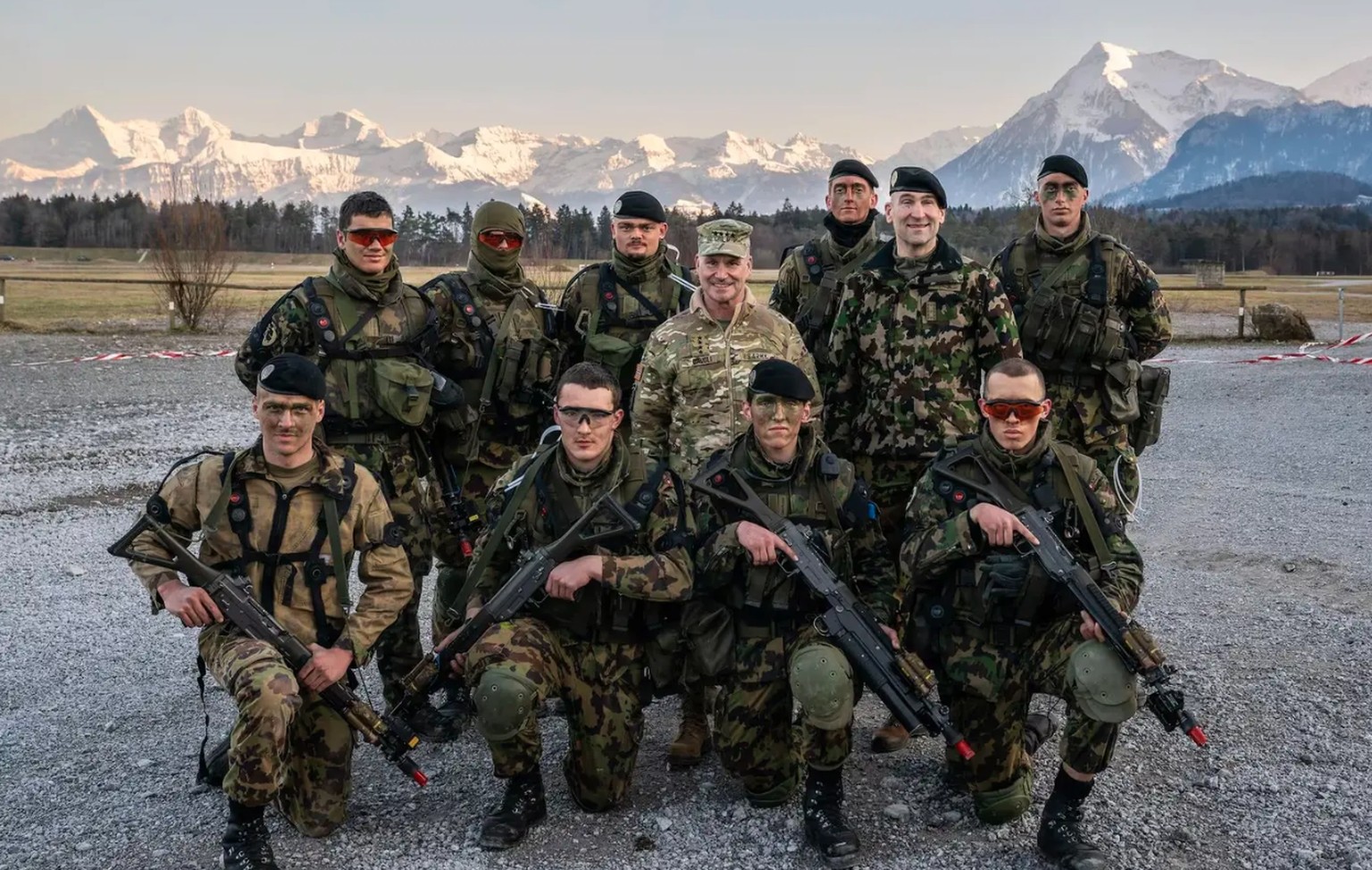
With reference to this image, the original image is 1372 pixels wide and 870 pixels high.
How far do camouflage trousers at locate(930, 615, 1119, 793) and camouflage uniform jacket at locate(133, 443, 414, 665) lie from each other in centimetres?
234

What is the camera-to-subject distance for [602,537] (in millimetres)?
4656

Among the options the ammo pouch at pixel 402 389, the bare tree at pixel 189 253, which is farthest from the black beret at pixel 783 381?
the bare tree at pixel 189 253

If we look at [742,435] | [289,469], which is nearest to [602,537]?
[742,435]

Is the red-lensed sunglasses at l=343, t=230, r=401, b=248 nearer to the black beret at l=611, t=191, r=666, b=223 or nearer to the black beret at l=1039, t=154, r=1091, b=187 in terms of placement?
the black beret at l=611, t=191, r=666, b=223

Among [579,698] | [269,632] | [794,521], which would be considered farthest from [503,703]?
[794,521]

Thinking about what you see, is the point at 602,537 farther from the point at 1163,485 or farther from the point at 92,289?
the point at 92,289

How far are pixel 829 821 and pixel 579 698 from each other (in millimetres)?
1144

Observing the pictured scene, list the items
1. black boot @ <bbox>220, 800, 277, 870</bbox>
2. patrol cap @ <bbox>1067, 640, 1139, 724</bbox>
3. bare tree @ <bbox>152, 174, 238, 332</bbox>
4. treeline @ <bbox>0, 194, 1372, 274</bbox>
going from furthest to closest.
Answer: treeline @ <bbox>0, 194, 1372, 274</bbox>
bare tree @ <bbox>152, 174, 238, 332</bbox>
patrol cap @ <bbox>1067, 640, 1139, 724</bbox>
black boot @ <bbox>220, 800, 277, 870</bbox>

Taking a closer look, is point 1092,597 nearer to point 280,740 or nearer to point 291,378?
point 280,740

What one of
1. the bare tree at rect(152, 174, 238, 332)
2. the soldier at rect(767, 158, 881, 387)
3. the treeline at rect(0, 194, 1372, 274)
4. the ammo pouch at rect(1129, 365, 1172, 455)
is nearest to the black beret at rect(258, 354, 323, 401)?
the soldier at rect(767, 158, 881, 387)

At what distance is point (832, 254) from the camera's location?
21.2 feet

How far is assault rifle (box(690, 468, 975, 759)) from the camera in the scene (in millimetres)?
4332

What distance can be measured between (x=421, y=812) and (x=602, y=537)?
1339mm

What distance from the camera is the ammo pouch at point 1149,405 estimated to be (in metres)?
6.41
